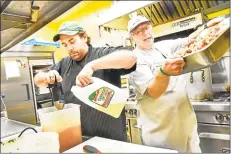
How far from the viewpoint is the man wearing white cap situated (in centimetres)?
65

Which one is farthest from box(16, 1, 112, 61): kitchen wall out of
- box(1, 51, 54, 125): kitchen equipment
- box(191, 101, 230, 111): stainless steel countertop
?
box(1, 51, 54, 125): kitchen equipment

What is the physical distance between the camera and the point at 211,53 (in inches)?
19.4

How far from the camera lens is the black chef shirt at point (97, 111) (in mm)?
766

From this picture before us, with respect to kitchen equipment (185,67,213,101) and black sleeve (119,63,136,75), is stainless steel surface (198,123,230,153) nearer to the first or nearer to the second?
kitchen equipment (185,67,213,101)

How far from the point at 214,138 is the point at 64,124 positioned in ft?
1.99

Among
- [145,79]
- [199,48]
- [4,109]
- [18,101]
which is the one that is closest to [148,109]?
[145,79]

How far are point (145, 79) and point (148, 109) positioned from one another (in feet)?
0.36

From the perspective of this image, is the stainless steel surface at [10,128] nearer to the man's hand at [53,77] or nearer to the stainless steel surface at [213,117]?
the man's hand at [53,77]

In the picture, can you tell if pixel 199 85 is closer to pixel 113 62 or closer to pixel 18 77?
pixel 113 62

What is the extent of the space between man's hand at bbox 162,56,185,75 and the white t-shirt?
5 centimetres

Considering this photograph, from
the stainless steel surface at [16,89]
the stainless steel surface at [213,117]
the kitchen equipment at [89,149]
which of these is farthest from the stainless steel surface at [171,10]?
the stainless steel surface at [16,89]

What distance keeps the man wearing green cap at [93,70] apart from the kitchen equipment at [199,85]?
218 millimetres

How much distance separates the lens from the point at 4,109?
1596 mm

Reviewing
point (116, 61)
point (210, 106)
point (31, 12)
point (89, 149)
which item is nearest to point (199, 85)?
point (210, 106)
